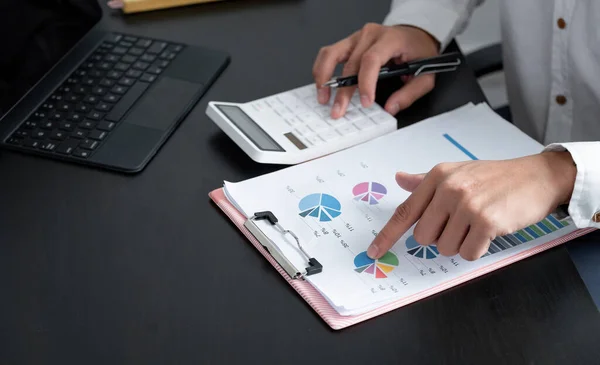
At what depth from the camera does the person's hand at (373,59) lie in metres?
0.98

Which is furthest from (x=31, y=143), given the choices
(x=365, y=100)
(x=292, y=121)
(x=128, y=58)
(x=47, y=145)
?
(x=365, y=100)

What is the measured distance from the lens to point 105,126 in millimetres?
951

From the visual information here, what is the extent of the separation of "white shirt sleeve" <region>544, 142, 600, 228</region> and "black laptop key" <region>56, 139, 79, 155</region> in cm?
60

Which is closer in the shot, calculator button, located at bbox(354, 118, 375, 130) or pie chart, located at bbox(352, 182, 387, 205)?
pie chart, located at bbox(352, 182, 387, 205)

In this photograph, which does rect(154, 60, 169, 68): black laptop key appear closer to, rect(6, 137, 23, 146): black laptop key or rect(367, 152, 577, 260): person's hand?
rect(6, 137, 23, 146): black laptop key

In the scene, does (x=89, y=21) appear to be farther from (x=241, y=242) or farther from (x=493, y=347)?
(x=493, y=347)

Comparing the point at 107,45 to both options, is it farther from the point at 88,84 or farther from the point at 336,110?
the point at 336,110

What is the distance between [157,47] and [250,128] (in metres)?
0.28

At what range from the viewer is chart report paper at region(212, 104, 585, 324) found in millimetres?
710

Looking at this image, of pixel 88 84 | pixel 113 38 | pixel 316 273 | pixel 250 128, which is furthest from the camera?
pixel 113 38

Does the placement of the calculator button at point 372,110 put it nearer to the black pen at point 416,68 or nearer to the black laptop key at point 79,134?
the black pen at point 416,68

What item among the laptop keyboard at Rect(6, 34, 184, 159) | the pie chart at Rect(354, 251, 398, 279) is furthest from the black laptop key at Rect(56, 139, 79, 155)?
the pie chart at Rect(354, 251, 398, 279)

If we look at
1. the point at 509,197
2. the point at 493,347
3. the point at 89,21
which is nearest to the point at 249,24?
the point at 89,21

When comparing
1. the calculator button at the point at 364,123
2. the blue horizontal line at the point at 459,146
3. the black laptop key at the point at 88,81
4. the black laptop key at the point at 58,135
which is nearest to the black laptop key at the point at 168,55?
the black laptop key at the point at 88,81
